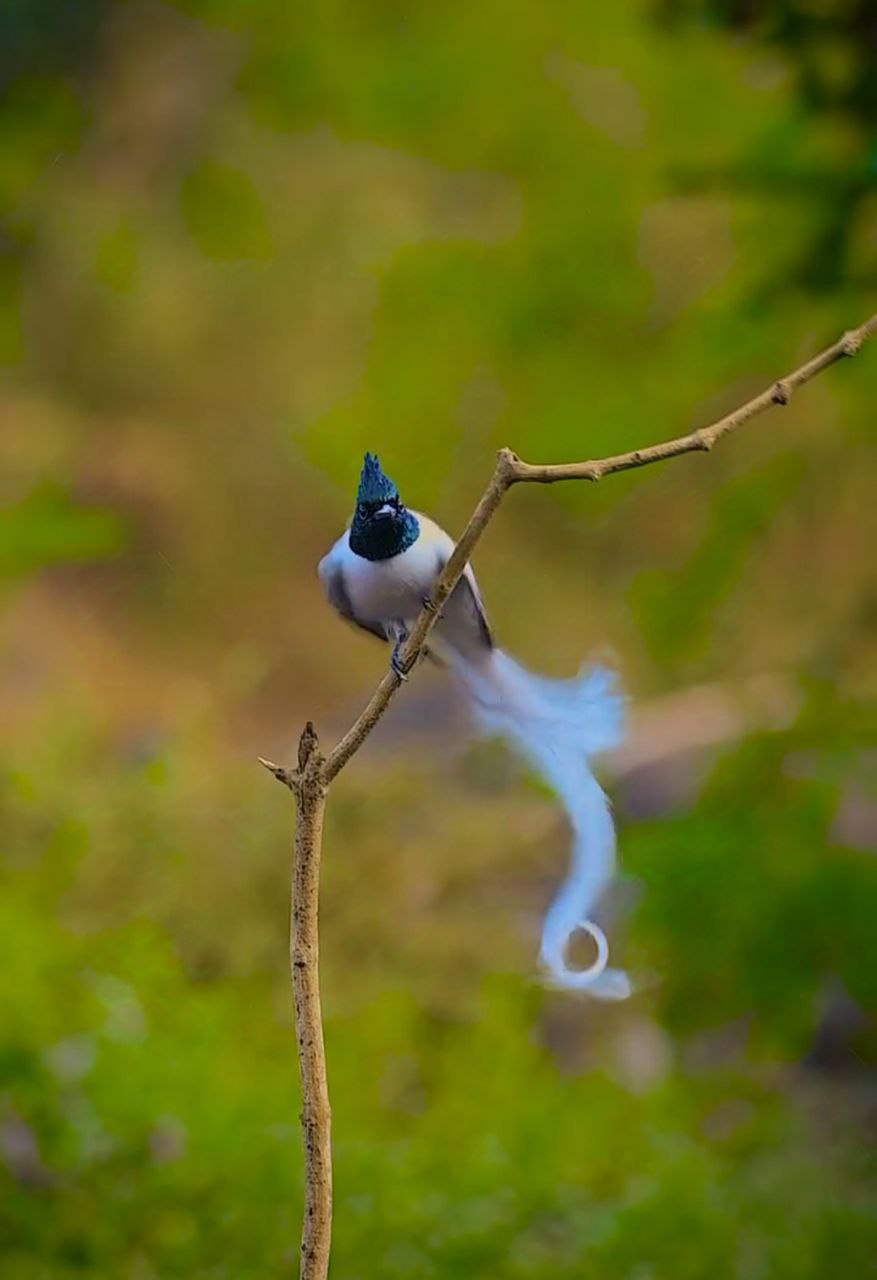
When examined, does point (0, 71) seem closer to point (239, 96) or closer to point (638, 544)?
point (239, 96)

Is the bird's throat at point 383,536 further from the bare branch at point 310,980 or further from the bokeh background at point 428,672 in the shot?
the bokeh background at point 428,672

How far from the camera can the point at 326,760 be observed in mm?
291

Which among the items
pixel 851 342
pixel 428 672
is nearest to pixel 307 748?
pixel 851 342

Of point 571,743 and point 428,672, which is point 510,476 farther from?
point 428,672

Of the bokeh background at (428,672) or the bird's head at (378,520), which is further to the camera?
the bokeh background at (428,672)

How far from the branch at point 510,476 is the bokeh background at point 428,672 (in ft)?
1.33

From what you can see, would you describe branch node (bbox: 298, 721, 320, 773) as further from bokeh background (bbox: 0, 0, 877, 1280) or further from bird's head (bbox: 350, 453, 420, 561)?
bokeh background (bbox: 0, 0, 877, 1280)

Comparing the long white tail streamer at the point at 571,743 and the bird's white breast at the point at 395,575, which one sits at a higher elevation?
the bird's white breast at the point at 395,575

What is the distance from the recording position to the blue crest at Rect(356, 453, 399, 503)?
1.00ft

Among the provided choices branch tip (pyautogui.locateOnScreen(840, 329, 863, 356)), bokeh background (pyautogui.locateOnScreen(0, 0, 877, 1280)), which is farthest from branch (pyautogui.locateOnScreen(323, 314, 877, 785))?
bokeh background (pyautogui.locateOnScreen(0, 0, 877, 1280))

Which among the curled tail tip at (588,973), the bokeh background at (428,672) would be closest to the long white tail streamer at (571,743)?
the curled tail tip at (588,973)

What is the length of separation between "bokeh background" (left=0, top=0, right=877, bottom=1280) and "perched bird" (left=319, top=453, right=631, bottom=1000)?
0.32 m

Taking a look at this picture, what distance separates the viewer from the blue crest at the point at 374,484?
12.0 inches

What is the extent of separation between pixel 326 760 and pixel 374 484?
6 cm
